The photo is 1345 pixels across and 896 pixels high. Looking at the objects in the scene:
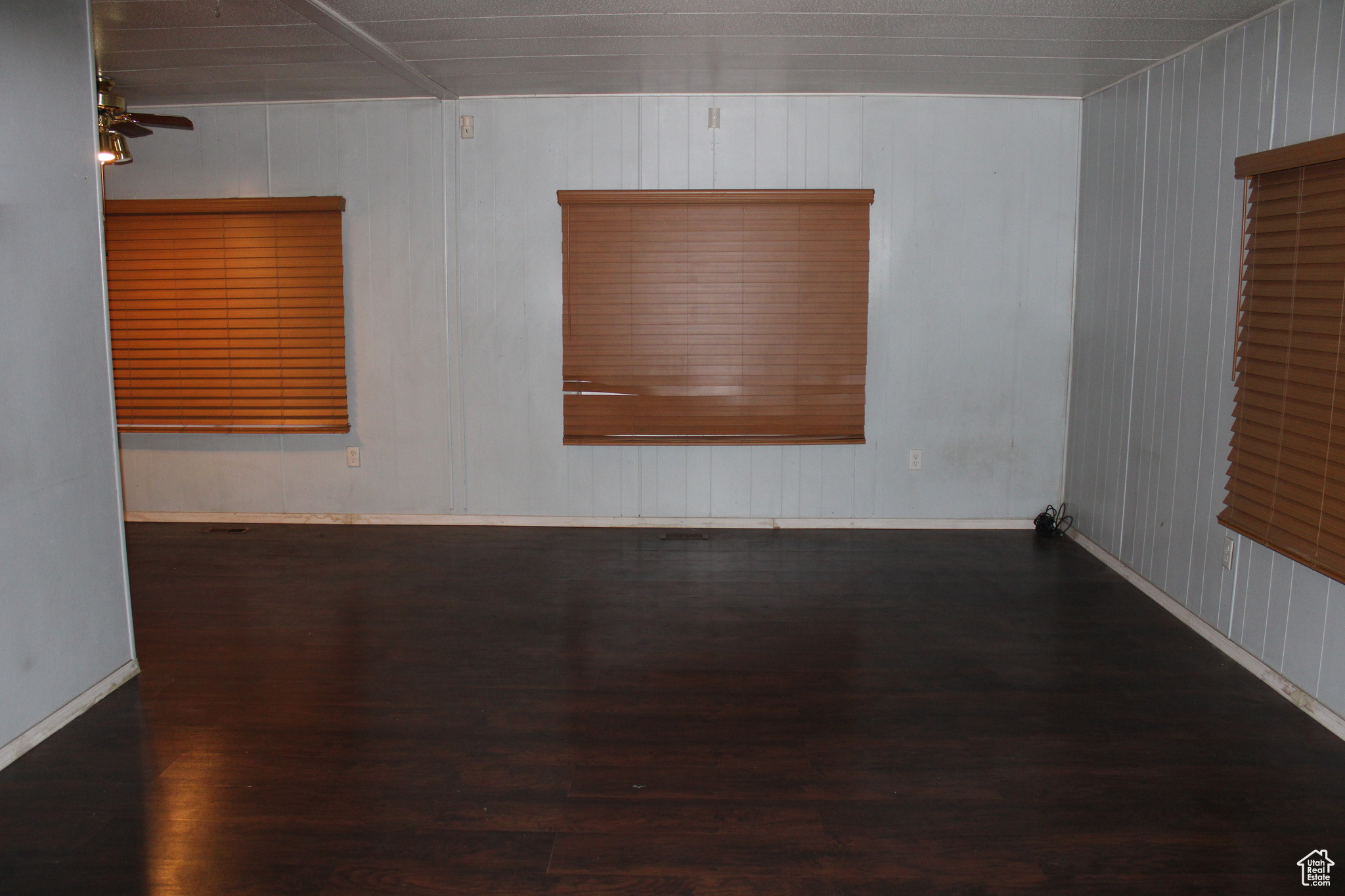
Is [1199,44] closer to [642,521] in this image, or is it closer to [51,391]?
[642,521]

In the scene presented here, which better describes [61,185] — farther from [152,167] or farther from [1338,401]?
[1338,401]

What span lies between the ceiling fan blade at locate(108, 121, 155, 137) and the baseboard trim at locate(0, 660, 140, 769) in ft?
6.98

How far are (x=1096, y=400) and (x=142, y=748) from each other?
4621mm

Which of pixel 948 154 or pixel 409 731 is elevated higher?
pixel 948 154

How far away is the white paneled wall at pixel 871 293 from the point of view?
496 cm

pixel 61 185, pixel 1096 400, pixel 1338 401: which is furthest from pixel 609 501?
pixel 1338 401

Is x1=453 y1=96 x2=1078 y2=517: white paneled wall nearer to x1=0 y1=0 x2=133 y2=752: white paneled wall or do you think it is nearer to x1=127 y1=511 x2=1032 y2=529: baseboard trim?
x1=127 y1=511 x2=1032 y2=529: baseboard trim

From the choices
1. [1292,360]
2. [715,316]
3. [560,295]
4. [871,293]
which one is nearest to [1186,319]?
[1292,360]

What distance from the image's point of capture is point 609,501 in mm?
5277

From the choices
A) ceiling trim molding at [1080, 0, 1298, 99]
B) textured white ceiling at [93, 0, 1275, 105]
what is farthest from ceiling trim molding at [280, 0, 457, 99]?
ceiling trim molding at [1080, 0, 1298, 99]

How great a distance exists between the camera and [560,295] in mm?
5121

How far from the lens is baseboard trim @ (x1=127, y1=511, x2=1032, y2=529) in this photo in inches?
206

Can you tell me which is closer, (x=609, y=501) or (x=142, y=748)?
(x=142, y=748)

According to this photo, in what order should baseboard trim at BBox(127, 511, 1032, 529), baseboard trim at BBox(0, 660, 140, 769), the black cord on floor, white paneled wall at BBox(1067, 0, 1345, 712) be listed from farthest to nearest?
baseboard trim at BBox(127, 511, 1032, 529) → the black cord on floor → white paneled wall at BBox(1067, 0, 1345, 712) → baseboard trim at BBox(0, 660, 140, 769)
